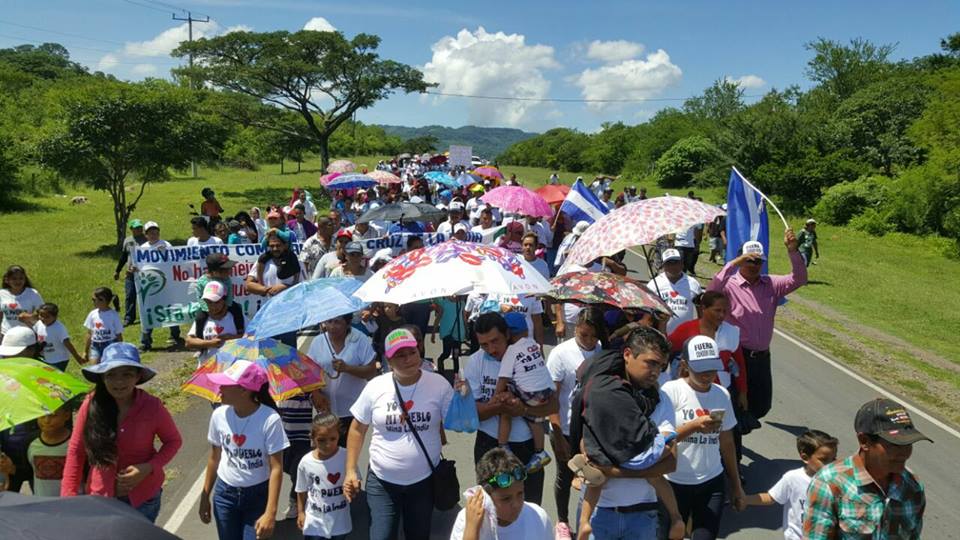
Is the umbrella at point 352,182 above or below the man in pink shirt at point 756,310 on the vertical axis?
above

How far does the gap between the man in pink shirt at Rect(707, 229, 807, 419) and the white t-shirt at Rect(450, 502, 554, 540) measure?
353 cm

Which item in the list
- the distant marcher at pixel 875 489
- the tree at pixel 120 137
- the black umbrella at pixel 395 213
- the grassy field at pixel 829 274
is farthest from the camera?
the tree at pixel 120 137

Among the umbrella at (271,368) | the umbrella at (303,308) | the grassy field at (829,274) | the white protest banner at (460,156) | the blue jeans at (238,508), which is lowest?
the grassy field at (829,274)

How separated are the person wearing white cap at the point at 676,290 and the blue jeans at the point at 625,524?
331cm

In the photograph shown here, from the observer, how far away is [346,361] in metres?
5.08

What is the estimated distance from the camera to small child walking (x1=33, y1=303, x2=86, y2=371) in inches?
269

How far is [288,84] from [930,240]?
33.1 meters

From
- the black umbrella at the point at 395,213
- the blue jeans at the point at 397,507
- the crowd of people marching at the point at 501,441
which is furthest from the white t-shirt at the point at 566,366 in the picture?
the black umbrella at the point at 395,213

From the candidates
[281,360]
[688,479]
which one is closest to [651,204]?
[688,479]

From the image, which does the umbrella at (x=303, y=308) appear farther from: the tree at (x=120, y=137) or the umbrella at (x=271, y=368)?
the tree at (x=120, y=137)

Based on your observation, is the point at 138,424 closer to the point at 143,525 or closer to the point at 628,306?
the point at 143,525

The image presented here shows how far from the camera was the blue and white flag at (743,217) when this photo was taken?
673 centimetres

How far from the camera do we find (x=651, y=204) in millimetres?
5996

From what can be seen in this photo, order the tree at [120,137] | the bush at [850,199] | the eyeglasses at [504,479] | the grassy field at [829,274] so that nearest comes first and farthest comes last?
the eyeglasses at [504,479]
the grassy field at [829,274]
the tree at [120,137]
the bush at [850,199]
